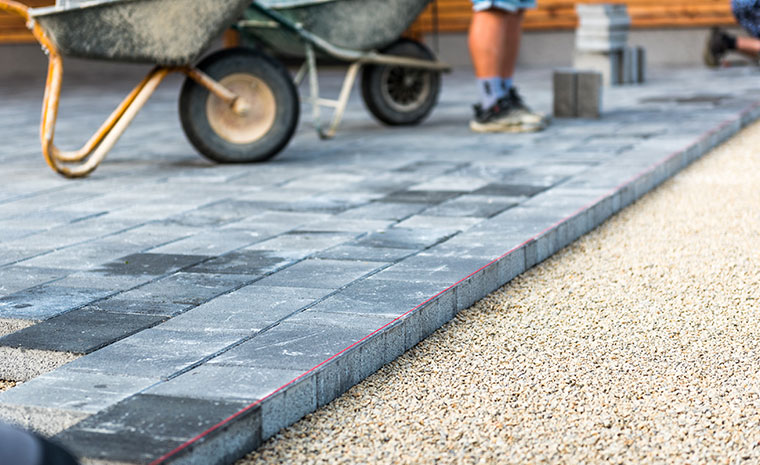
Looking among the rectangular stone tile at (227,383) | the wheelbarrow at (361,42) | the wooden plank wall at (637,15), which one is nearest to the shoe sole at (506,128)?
the wheelbarrow at (361,42)

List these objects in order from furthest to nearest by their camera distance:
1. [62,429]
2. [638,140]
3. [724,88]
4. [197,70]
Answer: [724,88], [638,140], [197,70], [62,429]

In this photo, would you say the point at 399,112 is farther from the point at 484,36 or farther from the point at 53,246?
the point at 53,246

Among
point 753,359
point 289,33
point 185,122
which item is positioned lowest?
point 753,359

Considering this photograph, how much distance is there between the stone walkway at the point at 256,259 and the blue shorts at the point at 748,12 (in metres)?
3.12

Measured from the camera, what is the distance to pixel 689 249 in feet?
11.8

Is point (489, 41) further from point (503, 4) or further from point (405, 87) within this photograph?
point (405, 87)

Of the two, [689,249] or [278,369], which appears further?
[689,249]

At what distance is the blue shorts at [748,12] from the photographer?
8.97m

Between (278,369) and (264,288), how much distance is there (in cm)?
66

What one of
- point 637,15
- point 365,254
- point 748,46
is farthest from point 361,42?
point 637,15

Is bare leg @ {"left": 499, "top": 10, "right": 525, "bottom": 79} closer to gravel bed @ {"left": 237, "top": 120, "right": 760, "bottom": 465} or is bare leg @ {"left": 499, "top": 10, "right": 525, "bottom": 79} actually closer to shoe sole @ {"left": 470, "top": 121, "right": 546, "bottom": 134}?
shoe sole @ {"left": 470, "top": 121, "right": 546, "bottom": 134}

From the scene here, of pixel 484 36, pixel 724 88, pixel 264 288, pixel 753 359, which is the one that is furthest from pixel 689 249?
pixel 724 88

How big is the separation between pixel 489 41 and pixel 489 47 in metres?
0.03

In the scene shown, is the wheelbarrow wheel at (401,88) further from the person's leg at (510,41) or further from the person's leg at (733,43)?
the person's leg at (733,43)
